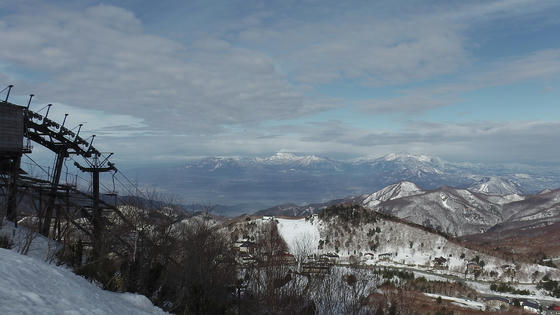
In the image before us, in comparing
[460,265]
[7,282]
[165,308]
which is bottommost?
[460,265]

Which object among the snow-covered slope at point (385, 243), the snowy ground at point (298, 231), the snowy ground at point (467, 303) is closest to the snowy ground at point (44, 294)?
the snowy ground at point (467, 303)

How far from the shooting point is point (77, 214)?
1146 inches

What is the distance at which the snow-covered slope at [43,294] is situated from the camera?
8.25m

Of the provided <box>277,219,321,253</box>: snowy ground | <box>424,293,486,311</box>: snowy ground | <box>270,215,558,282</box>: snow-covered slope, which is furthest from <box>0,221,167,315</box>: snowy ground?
<box>277,219,321,253</box>: snowy ground

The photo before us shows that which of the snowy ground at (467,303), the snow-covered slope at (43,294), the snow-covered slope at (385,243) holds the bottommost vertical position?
the snowy ground at (467,303)

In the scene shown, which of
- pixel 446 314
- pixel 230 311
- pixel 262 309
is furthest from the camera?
pixel 446 314

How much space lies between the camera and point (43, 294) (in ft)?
30.3

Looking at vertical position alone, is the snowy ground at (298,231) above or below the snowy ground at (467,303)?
above

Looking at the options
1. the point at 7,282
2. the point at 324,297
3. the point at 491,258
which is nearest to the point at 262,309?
the point at 324,297

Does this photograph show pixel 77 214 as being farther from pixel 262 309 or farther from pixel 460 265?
pixel 460 265

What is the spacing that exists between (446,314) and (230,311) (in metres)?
24.6

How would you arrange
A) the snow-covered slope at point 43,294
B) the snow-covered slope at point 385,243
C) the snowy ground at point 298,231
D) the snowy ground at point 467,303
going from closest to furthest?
the snow-covered slope at point 43,294
the snowy ground at point 467,303
the snow-covered slope at point 385,243
the snowy ground at point 298,231

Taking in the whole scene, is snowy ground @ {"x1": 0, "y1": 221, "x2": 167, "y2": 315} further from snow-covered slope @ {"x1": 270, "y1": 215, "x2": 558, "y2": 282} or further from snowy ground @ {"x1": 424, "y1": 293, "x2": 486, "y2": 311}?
snow-covered slope @ {"x1": 270, "y1": 215, "x2": 558, "y2": 282}

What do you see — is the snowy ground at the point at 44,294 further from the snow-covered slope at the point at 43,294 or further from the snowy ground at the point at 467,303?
the snowy ground at the point at 467,303
